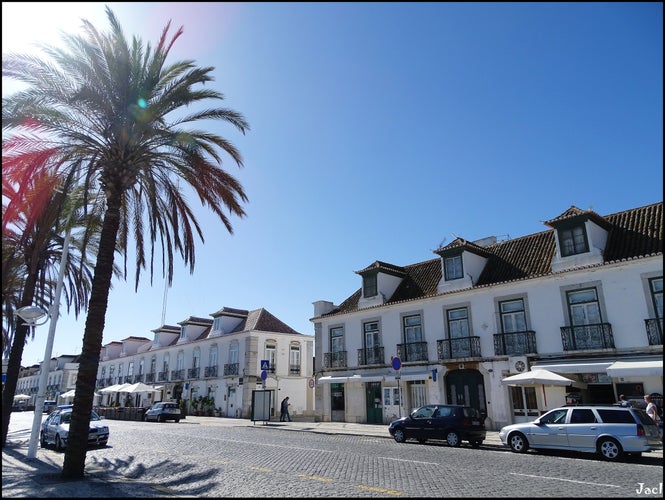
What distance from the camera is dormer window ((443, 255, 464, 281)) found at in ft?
82.1

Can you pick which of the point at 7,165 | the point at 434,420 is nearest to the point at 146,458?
the point at 7,165

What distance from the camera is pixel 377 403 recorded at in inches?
1056

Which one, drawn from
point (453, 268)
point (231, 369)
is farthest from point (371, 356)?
point (231, 369)

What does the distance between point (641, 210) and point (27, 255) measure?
81.6 ft

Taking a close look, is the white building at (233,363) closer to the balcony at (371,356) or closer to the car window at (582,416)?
the balcony at (371,356)

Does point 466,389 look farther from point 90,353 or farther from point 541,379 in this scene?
point 90,353

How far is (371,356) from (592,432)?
15.2 metres

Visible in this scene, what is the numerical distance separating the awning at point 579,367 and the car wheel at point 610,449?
614 centimetres

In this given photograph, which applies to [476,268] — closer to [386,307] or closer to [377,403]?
[386,307]

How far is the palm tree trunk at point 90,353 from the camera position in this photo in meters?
10.1

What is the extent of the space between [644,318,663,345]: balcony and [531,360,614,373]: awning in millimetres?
1646

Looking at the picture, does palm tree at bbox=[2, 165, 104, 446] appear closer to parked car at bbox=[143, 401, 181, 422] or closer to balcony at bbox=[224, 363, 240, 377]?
parked car at bbox=[143, 401, 181, 422]

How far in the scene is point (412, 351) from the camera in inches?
1007

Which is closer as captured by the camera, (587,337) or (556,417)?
(556,417)
